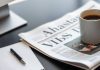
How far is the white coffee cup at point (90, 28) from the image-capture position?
0.74 metres

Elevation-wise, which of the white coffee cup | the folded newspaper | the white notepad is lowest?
the white notepad

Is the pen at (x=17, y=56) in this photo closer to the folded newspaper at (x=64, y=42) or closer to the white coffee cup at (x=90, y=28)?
the folded newspaper at (x=64, y=42)

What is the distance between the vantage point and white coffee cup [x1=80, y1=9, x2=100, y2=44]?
740 mm

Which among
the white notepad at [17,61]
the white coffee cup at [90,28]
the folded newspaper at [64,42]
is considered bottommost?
the white notepad at [17,61]

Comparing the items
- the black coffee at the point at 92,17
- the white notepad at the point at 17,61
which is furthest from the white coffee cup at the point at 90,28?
the white notepad at the point at 17,61

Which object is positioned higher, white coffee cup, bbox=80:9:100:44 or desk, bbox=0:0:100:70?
white coffee cup, bbox=80:9:100:44

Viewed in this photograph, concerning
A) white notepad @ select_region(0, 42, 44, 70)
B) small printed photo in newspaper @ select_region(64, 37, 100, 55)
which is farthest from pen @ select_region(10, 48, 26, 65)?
small printed photo in newspaper @ select_region(64, 37, 100, 55)

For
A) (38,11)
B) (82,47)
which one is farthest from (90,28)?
(38,11)

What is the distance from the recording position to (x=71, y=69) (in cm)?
69

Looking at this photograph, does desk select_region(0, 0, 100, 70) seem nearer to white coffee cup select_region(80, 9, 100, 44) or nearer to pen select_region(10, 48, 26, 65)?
pen select_region(10, 48, 26, 65)

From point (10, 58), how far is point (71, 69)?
201mm

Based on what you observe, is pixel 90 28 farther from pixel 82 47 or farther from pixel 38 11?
pixel 38 11

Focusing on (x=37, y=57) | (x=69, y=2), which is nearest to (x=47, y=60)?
(x=37, y=57)

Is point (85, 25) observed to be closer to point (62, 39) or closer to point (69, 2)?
point (62, 39)
